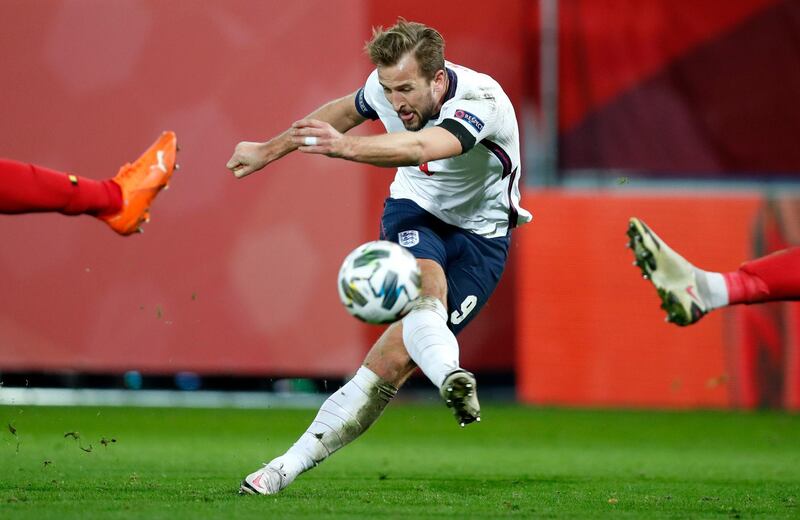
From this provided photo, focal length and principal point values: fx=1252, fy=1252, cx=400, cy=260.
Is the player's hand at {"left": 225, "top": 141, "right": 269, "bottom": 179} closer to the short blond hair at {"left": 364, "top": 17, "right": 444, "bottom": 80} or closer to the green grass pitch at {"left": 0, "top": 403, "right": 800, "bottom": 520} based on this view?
the short blond hair at {"left": 364, "top": 17, "right": 444, "bottom": 80}

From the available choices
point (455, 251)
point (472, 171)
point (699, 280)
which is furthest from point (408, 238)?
point (699, 280)

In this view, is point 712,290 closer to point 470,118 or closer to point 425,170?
point 470,118

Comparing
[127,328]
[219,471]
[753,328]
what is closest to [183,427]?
[127,328]

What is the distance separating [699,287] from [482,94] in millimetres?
1172

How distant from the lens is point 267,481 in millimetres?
5059

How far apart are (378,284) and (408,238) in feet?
2.61

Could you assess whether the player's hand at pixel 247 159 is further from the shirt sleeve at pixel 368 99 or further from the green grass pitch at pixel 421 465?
the green grass pitch at pixel 421 465

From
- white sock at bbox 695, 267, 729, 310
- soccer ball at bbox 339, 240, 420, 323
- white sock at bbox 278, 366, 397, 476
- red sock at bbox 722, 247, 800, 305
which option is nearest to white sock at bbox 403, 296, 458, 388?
soccer ball at bbox 339, 240, 420, 323

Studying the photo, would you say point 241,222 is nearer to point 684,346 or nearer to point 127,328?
point 127,328

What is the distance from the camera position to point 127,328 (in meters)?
11.3

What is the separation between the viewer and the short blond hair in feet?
16.1

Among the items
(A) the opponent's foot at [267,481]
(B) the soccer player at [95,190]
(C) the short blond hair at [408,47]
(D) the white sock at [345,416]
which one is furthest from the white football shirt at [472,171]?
(A) the opponent's foot at [267,481]

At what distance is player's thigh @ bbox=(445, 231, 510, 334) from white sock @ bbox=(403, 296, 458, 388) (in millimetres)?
431

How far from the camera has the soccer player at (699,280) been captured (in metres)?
4.96
